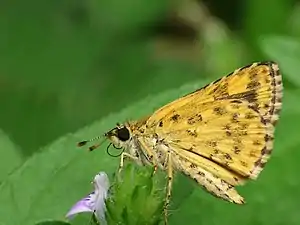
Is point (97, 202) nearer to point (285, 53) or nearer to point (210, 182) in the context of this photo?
point (210, 182)

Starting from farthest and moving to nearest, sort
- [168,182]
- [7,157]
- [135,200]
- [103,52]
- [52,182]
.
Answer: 1. [103,52]
2. [7,157]
3. [52,182]
4. [168,182]
5. [135,200]

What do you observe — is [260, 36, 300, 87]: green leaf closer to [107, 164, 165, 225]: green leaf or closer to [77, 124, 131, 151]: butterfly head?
[77, 124, 131, 151]: butterfly head

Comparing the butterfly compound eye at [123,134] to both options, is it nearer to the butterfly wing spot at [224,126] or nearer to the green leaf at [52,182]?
the butterfly wing spot at [224,126]

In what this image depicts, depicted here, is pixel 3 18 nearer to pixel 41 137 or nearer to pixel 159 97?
pixel 41 137

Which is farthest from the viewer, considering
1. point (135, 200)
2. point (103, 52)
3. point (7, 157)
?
point (103, 52)

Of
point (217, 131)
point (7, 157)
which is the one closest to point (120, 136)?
point (217, 131)
